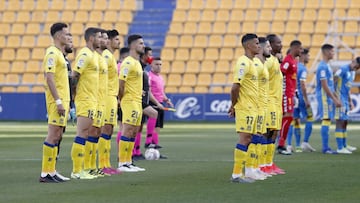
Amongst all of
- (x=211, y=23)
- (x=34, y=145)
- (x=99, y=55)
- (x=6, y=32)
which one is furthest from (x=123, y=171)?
(x=6, y=32)

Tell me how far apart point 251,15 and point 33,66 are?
31.6 feet

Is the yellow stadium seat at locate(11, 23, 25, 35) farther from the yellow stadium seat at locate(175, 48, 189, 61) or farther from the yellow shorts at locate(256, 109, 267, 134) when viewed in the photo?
the yellow shorts at locate(256, 109, 267, 134)

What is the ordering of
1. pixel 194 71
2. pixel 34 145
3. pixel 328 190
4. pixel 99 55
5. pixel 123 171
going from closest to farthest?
1. pixel 328 190
2. pixel 99 55
3. pixel 123 171
4. pixel 34 145
5. pixel 194 71

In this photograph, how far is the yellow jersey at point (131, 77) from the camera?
1512 centimetres

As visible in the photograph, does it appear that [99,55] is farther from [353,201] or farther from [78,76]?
[353,201]

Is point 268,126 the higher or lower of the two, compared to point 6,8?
lower

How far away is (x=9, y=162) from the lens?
53.9 feet

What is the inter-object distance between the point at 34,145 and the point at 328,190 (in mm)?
11266

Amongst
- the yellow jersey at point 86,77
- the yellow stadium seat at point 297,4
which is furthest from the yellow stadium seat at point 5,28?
the yellow jersey at point 86,77

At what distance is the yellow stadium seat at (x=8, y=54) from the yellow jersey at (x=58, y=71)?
100ft

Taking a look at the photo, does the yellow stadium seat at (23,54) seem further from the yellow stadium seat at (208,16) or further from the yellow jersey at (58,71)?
the yellow jersey at (58,71)

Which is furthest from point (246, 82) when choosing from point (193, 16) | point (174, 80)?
point (193, 16)

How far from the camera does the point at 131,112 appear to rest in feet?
Result: 49.6

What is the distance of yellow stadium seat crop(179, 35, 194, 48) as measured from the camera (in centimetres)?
4134
